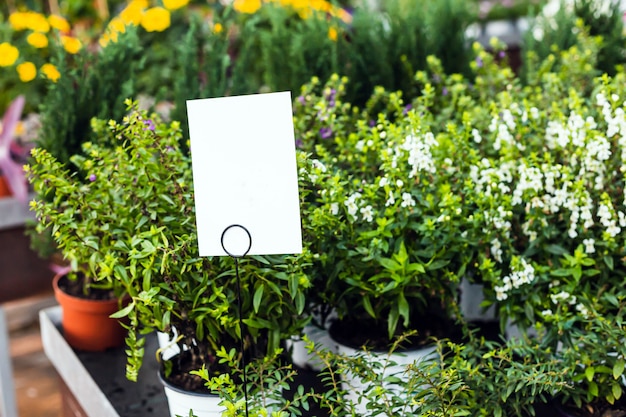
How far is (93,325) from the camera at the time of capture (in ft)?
5.07

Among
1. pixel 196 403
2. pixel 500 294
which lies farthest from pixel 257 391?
pixel 500 294

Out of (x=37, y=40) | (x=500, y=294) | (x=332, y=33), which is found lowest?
(x=500, y=294)

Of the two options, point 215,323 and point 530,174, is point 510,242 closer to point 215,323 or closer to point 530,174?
point 530,174

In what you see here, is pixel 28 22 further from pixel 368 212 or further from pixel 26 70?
pixel 368 212

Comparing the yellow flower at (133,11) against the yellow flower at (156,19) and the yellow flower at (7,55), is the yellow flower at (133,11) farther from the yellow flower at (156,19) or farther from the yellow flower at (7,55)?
the yellow flower at (7,55)

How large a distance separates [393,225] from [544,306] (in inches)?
12.5

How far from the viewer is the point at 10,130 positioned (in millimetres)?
2439

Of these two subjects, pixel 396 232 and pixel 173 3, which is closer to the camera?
pixel 396 232

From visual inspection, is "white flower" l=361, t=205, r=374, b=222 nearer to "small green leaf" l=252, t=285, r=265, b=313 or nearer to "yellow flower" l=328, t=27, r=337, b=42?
"small green leaf" l=252, t=285, r=265, b=313

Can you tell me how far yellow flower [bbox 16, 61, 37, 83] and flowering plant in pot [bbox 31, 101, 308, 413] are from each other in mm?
1922

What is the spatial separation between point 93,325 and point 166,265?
0.60 m

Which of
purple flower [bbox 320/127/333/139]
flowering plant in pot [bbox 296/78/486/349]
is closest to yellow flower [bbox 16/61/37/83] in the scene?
purple flower [bbox 320/127/333/139]

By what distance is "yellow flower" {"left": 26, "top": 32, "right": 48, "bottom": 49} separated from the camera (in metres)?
3.00

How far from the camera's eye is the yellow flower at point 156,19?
3.24 m
